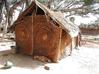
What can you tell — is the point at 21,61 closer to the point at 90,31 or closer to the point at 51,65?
the point at 51,65

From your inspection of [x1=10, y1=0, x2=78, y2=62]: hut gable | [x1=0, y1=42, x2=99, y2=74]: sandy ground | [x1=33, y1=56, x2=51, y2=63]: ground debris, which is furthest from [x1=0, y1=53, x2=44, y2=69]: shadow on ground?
[x1=10, y1=0, x2=78, y2=62]: hut gable

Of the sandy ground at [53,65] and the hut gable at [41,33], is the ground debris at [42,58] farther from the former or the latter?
the sandy ground at [53,65]

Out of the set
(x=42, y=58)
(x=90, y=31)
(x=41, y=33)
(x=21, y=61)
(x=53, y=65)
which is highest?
(x=41, y=33)

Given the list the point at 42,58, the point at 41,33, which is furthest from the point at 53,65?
the point at 41,33

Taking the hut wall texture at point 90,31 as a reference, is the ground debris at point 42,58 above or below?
below

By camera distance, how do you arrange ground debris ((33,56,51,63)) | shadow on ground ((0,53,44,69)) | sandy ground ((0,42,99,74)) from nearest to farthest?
sandy ground ((0,42,99,74)) < shadow on ground ((0,53,44,69)) < ground debris ((33,56,51,63))

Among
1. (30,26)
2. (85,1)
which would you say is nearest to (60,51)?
(30,26)

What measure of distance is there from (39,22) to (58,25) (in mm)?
952

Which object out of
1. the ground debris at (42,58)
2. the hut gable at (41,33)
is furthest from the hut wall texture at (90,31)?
the ground debris at (42,58)

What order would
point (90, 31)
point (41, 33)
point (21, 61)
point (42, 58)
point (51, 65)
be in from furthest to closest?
1. point (90, 31)
2. point (41, 33)
3. point (42, 58)
4. point (21, 61)
5. point (51, 65)

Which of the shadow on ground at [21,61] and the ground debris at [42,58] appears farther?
the ground debris at [42,58]

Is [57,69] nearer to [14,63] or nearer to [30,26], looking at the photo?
[14,63]

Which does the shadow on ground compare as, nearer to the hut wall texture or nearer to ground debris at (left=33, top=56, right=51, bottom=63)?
ground debris at (left=33, top=56, right=51, bottom=63)

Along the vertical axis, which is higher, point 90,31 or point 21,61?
point 90,31
